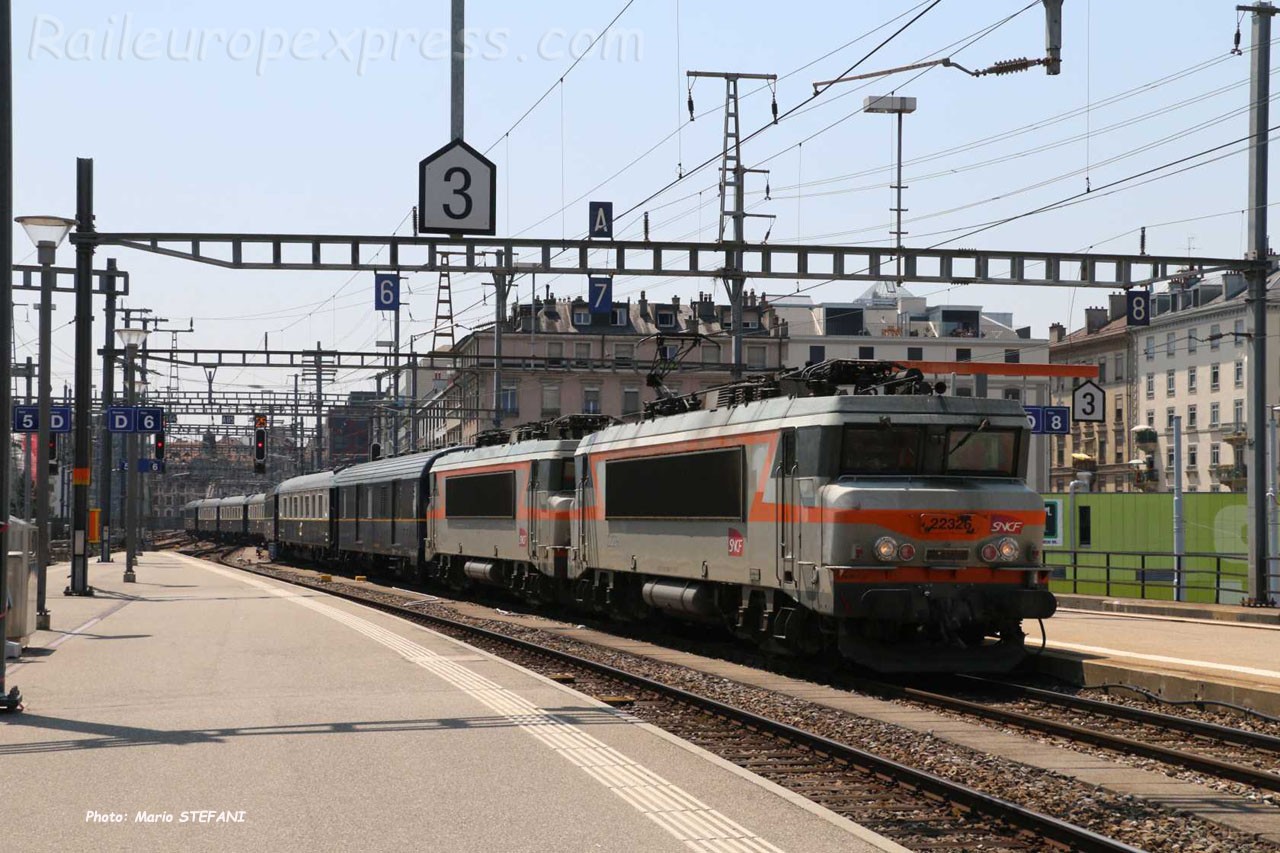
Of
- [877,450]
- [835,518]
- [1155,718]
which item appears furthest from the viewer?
[877,450]

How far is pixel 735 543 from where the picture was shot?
18234mm

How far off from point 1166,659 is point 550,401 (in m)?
82.1

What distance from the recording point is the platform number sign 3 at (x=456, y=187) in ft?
64.7

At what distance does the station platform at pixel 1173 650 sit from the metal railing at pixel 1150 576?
51.8 inches

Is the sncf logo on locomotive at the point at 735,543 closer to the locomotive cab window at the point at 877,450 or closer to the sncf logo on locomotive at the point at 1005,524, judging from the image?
the locomotive cab window at the point at 877,450

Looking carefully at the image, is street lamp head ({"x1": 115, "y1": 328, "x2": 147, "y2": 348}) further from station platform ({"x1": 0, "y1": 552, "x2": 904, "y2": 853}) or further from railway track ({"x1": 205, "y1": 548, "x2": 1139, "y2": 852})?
railway track ({"x1": 205, "y1": 548, "x2": 1139, "y2": 852})

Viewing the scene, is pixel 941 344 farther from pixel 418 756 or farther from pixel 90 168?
pixel 418 756

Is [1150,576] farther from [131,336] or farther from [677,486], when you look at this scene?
[131,336]

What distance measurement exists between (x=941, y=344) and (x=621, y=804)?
3969 inches

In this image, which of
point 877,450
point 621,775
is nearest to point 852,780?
point 621,775

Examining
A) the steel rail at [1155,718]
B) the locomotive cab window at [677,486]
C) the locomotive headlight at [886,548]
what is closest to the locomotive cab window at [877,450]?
the locomotive headlight at [886,548]

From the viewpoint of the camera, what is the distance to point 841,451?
16141 mm

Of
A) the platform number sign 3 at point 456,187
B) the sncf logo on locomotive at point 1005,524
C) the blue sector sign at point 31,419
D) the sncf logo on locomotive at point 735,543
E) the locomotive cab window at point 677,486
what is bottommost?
the sncf logo on locomotive at point 735,543

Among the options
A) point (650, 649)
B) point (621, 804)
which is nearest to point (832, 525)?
point (650, 649)
